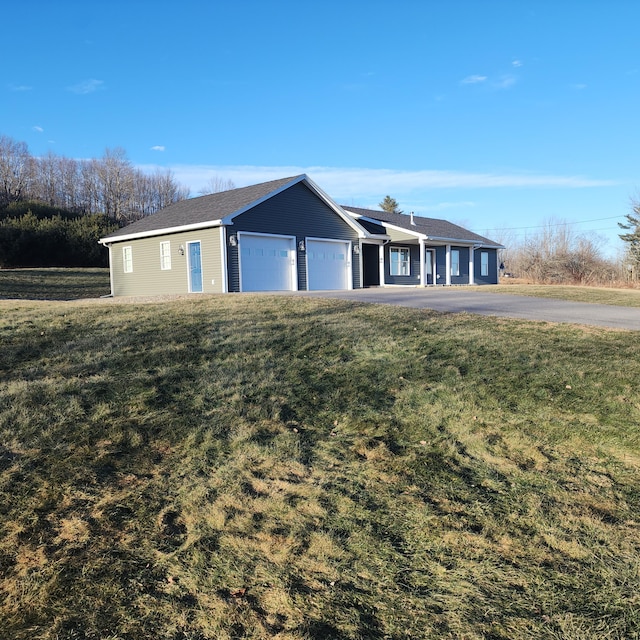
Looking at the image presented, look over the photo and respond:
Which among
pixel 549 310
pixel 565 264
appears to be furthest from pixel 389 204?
pixel 549 310


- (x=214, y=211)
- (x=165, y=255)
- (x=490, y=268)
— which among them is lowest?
(x=490, y=268)

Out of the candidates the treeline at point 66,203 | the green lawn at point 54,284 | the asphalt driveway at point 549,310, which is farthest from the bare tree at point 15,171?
the asphalt driveway at point 549,310

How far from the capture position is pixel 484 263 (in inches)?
1174

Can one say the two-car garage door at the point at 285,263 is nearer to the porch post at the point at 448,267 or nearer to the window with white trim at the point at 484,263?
the porch post at the point at 448,267

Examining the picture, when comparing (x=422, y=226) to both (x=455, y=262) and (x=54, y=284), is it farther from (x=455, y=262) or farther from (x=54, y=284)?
(x=54, y=284)

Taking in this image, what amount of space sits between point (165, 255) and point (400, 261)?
37.1ft

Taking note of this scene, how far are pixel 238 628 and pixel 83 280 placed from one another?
26.2 metres

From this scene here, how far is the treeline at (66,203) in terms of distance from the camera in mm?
31547

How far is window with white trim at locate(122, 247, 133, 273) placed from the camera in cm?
2088

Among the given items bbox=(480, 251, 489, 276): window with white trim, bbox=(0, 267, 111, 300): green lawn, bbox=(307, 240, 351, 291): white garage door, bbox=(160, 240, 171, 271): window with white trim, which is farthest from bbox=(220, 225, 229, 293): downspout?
bbox=(480, 251, 489, 276): window with white trim

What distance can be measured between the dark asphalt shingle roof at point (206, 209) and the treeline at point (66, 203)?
1299 centimetres

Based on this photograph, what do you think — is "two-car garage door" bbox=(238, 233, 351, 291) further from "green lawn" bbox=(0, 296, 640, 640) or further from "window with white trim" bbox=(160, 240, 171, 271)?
"green lawn" bbox=(0, 296, 640, 640)

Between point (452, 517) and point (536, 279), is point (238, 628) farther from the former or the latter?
point (536, 279)

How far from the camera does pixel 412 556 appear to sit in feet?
9.47
